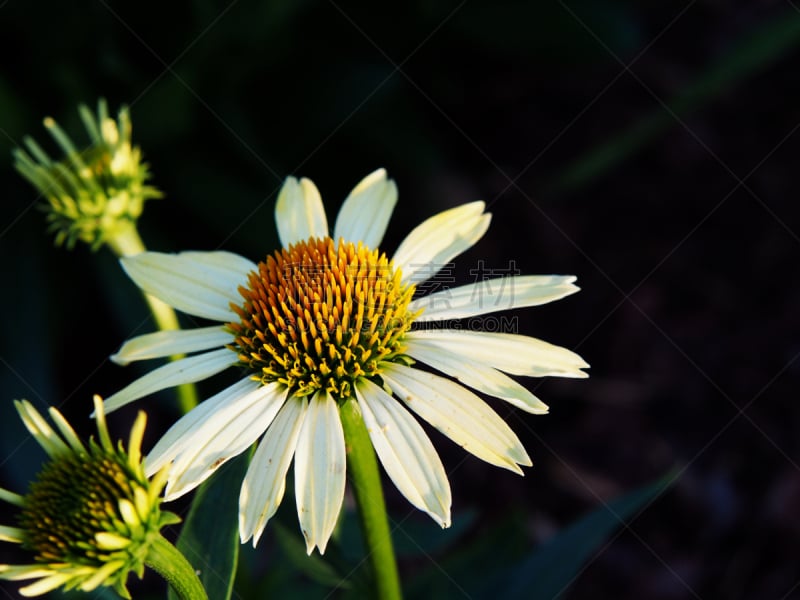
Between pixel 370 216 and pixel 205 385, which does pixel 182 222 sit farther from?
pixel 370 216

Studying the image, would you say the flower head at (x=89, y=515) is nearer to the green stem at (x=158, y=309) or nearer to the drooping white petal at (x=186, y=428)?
the drooping white petal at (x=186, y=428)

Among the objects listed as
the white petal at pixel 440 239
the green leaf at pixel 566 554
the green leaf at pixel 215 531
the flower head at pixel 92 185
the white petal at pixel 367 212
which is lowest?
the green leaf at pixel 566 554

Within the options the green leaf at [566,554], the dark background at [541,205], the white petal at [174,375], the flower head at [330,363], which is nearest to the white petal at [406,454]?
the flower head at [330,363]

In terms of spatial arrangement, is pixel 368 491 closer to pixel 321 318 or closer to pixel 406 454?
pixel 406 454

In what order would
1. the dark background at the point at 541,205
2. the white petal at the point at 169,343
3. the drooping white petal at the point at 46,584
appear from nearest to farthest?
the drooping white petal at the point at 46,584
the white petal at the point at 169,343
the dark background at the point at 541,205

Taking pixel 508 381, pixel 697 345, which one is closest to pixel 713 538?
pixel 697 345

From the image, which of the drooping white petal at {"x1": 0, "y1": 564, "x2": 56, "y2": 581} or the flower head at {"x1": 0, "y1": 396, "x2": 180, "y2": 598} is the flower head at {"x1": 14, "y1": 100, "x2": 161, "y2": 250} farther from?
the drooping white petal at {"x1": 0, "y1": 564, "x2": 56, "y2": 581}

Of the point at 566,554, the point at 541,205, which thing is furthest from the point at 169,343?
the point at 541,205
